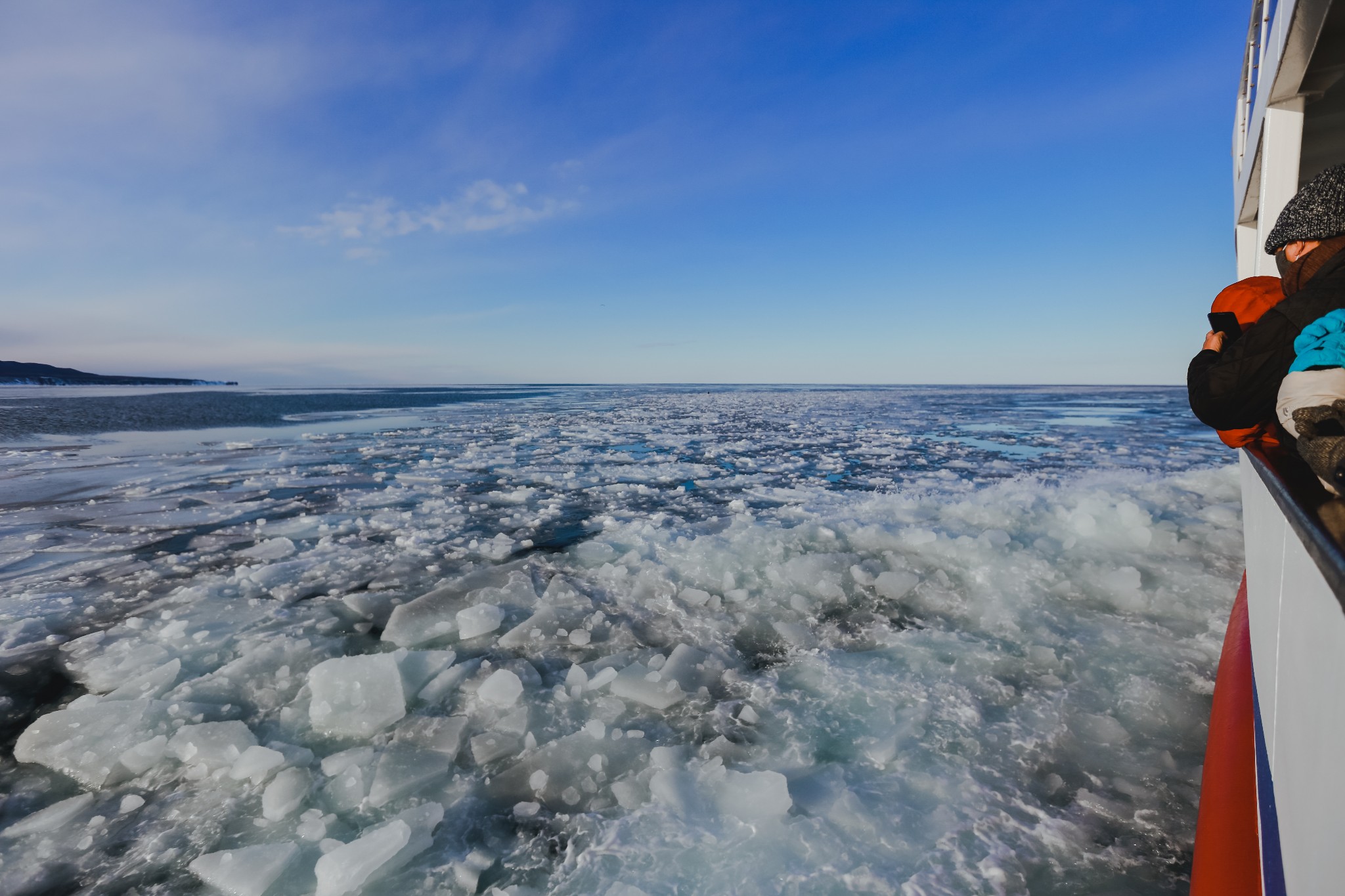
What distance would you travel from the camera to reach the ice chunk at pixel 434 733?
231 centimetres

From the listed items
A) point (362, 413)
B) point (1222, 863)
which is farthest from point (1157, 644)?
point (362, 413)

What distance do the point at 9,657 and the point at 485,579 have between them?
2.45 m

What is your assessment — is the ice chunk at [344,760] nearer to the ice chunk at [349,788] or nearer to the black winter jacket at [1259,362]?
the ice chunk at [349,788]

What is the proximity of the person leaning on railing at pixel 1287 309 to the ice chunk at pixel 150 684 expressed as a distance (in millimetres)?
4157

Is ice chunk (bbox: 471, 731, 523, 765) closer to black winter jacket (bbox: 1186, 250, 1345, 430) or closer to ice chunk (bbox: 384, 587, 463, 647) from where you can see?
ice chunk (bbox: 384, 587, 463, 647)

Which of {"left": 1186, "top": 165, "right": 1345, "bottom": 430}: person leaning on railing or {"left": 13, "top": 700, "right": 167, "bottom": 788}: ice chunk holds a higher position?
{"left": 1186, "top": 165, "right": 1345, "bottom": 430}: person leaning on railing

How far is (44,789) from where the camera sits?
6.89ft

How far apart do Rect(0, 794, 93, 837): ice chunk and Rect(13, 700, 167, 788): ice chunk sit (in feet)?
0.40

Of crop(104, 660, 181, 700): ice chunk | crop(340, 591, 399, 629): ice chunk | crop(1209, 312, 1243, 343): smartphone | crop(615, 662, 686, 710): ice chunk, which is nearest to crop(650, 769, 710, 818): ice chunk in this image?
crop(615, 662, 686, 710): ice chunk

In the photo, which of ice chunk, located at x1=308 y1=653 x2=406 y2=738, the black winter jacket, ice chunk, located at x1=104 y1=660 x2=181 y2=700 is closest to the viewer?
the black winter jacket

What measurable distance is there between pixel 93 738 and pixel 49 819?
0.42 m

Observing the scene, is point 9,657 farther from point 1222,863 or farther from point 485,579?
point 1222,863

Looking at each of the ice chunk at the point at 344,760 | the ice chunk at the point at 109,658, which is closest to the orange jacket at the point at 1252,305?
the ice chunk at the point at 344,760

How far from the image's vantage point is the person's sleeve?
1415 millimetres
